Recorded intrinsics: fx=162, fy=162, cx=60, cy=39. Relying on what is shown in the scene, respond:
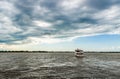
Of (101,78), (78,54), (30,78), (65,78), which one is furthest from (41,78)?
(78,54)

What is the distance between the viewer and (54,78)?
88.2ft

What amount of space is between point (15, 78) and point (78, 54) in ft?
258

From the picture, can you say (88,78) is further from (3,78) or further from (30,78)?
(3,78)

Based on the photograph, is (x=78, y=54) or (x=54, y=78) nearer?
Answer: (x=54, y=78)

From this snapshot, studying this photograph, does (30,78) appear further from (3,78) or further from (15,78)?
(3,78)

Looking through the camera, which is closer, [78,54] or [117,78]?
[117,78]

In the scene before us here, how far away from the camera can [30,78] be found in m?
27.0

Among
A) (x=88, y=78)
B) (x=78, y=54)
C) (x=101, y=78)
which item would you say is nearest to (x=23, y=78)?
(x=88, y=78)

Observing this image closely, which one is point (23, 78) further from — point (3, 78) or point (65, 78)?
point (65, 78)

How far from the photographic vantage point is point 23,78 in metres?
26.8

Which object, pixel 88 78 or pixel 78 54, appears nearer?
pixel 88 78

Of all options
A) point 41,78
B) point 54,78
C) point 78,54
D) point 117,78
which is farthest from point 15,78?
point 78,54

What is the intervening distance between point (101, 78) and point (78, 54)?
76.6 meters

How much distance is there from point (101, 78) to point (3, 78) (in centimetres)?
1610
